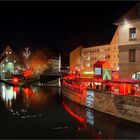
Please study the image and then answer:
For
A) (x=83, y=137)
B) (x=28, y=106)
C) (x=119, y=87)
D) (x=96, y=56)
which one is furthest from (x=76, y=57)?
(x=83, y=137)

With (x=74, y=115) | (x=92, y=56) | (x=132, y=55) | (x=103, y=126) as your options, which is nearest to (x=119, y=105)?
(x=103, y=126)

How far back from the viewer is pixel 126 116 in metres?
40.6

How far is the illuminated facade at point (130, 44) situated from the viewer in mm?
50156

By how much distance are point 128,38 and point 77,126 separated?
A: 1861cm

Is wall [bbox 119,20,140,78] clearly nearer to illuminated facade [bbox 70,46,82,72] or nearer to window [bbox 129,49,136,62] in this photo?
window [bbox 129,49,136,62]

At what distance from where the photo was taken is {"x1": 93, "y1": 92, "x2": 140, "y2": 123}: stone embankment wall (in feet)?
127

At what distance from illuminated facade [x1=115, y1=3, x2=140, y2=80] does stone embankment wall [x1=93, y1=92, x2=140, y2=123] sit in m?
7.13

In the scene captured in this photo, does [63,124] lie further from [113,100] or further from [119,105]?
[119,105]

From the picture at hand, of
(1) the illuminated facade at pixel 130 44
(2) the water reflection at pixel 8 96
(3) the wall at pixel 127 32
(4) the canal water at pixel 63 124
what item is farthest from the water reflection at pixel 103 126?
(2) the water reflection at pixel 8 96

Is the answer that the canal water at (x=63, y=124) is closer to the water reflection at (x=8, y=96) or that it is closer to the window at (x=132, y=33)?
the water reflection at (x=8, y=96)

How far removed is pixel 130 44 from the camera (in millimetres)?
50969

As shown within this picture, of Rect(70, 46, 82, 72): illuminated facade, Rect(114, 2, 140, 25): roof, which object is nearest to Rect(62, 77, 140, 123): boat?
Rect(114, 2, 140, 25): roof

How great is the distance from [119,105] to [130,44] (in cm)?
1301

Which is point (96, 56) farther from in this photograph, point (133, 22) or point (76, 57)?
point (133, 22)
